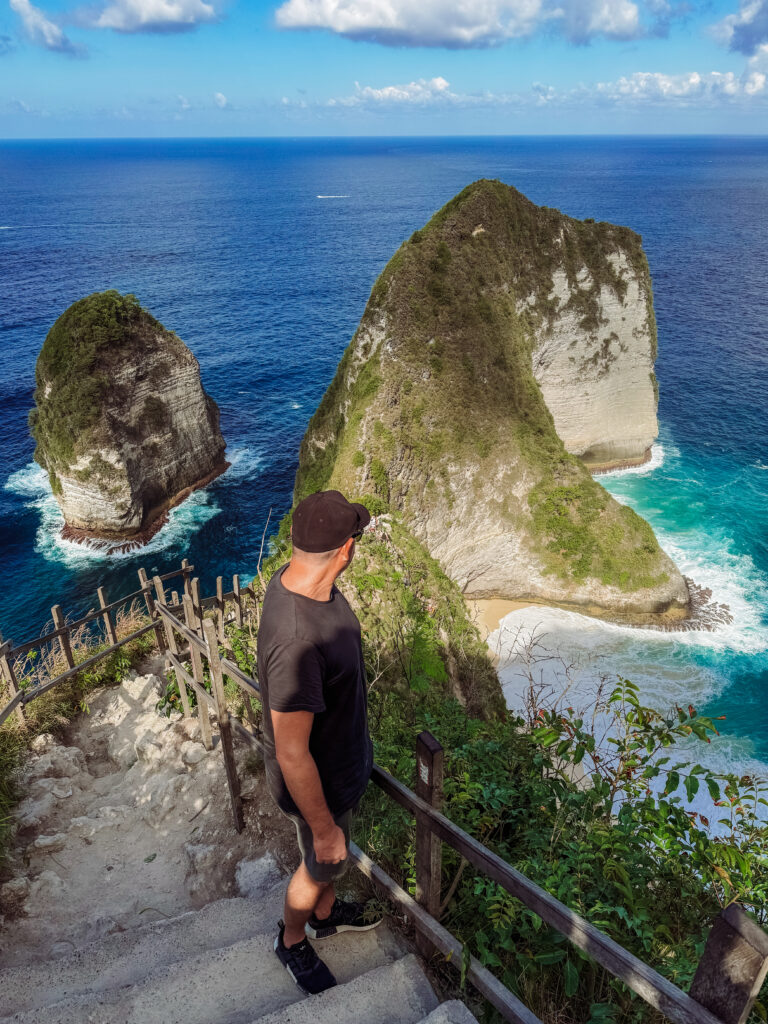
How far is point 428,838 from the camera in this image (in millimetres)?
3871

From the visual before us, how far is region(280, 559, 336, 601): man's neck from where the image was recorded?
3.34 meters

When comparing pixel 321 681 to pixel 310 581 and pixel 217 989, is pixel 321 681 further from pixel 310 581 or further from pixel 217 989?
pixel 217 989

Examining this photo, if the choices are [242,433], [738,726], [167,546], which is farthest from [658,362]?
[167,546]

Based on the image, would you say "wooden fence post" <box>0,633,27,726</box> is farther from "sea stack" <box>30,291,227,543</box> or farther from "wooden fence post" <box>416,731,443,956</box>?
"sea stack" <box>30,291,227,543</box>

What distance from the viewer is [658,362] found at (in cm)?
5484

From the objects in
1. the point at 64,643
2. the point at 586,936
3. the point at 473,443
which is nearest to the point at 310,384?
the point at 473,443

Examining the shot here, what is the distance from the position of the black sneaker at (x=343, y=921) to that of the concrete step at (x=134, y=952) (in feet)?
1.70

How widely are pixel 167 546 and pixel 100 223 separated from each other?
113554 mm

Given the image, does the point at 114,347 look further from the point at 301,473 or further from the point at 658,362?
the point at 658,362

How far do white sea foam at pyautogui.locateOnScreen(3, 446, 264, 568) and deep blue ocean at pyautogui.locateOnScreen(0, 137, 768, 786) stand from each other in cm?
14

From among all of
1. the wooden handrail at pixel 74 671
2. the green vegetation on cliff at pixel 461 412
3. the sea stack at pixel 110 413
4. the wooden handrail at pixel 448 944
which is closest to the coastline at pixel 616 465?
the green vegetation on cliff at pixel 461 412

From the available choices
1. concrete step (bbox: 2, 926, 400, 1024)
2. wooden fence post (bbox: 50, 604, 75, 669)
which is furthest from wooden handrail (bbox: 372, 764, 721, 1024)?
wooden fence post (bbox: 50, 604, 75, 669)

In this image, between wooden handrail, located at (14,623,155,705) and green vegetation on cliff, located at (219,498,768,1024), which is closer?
green vegetation on cliff, located at (219,498,768,1024)

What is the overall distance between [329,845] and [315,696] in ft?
3.35
